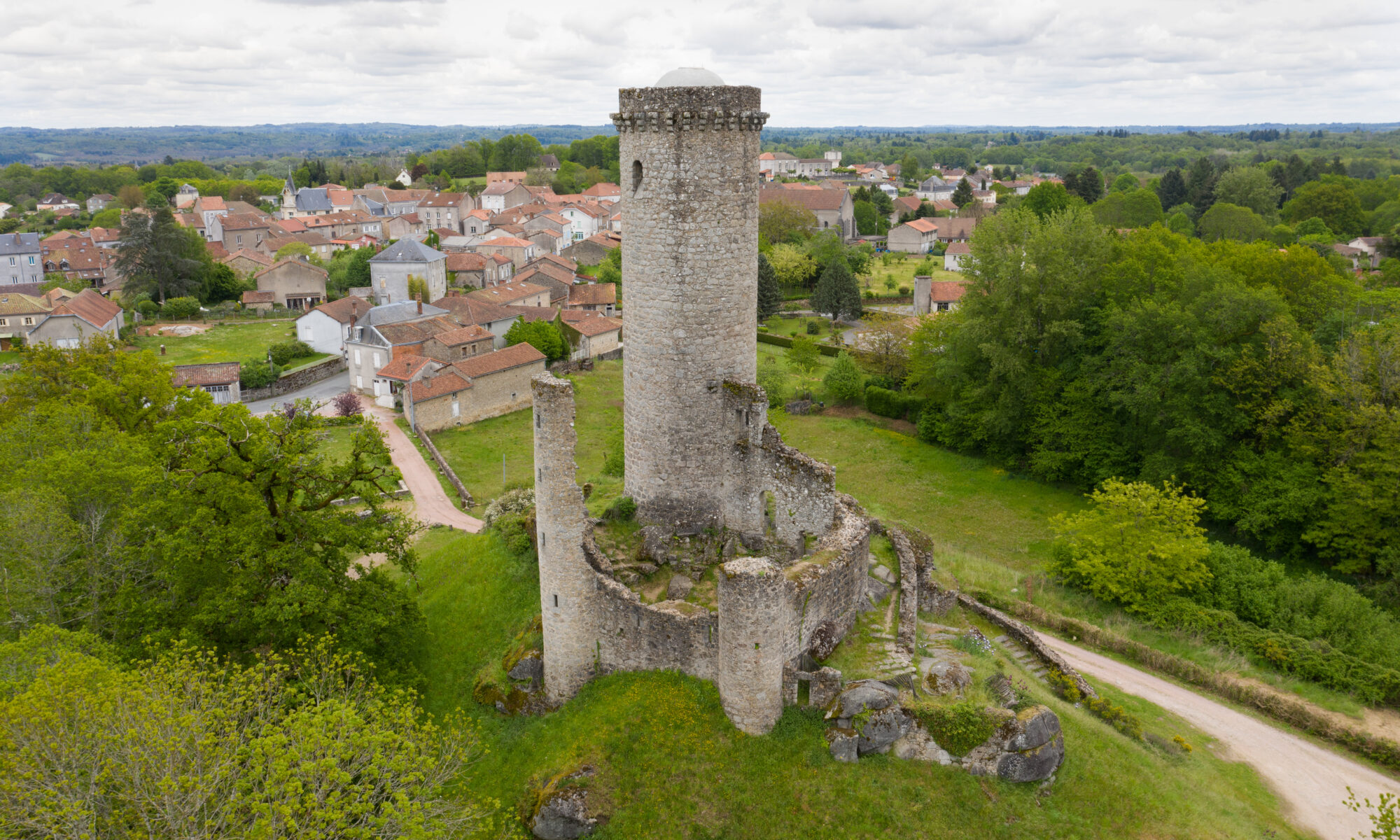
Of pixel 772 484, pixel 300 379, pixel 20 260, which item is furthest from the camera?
pixel 20 260

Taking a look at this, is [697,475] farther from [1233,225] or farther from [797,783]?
[1233,225]

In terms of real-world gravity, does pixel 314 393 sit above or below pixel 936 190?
below

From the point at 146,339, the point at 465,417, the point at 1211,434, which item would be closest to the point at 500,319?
the point at 465,417

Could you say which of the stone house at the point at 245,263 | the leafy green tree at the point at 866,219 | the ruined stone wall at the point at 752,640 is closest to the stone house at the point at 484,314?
the stone house at the point at 245,263

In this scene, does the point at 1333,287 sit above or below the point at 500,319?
above

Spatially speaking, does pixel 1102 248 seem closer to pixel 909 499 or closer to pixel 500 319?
pixel 909 499

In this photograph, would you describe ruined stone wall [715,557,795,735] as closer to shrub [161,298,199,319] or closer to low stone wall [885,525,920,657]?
low stone wall [885,525,920,657]

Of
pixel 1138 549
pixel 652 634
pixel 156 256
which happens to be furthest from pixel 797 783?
pixel 156 256
